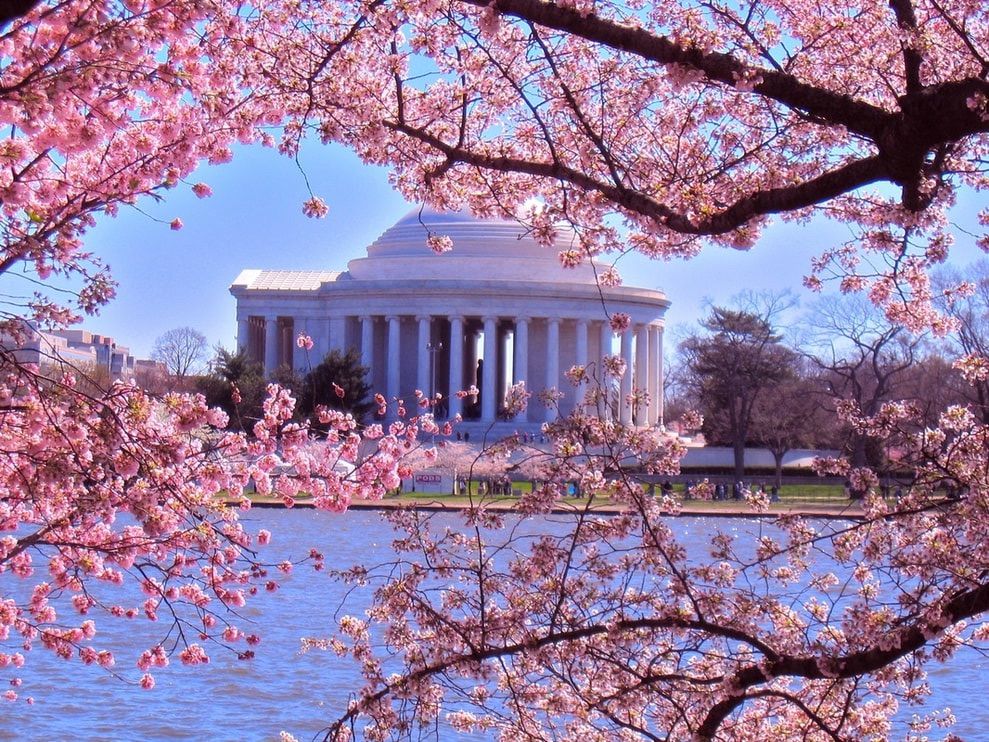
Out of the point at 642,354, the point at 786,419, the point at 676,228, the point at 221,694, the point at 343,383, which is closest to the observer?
the point at 676,228

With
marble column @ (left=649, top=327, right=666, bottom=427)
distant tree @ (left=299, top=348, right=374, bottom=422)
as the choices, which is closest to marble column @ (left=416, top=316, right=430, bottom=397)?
distant tree @ (left=299, top=348, right=374, bottom=422)

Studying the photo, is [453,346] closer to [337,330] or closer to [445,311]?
[445,311]

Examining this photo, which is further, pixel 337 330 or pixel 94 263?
pixel 337 330

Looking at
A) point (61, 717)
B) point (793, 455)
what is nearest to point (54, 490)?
point (61, 717)

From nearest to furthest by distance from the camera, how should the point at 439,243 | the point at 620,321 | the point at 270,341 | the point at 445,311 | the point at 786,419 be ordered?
the point at 620,321
the point at 439,243
the point at 786,419
the point at 445,311
the point at 270,341

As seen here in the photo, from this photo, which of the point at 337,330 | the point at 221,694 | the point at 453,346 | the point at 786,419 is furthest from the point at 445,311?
the point at 221,694

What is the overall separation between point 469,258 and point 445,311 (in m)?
3.11

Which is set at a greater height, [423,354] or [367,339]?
[367,339]

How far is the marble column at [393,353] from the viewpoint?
74.9 meters

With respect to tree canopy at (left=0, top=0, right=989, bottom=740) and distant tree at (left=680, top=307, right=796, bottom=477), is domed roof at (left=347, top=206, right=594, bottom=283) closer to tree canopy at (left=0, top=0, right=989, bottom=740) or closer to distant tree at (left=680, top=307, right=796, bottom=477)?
distant tree at (left=680, top=307, right=796, bottom=477)

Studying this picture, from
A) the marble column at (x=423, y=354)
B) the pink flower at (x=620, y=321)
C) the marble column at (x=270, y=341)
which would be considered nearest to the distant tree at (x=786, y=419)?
the marble column at (x=423, y=354)

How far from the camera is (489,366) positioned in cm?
7519

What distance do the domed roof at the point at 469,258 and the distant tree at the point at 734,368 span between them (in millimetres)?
7148

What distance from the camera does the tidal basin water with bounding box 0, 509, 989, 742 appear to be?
45.3ft
